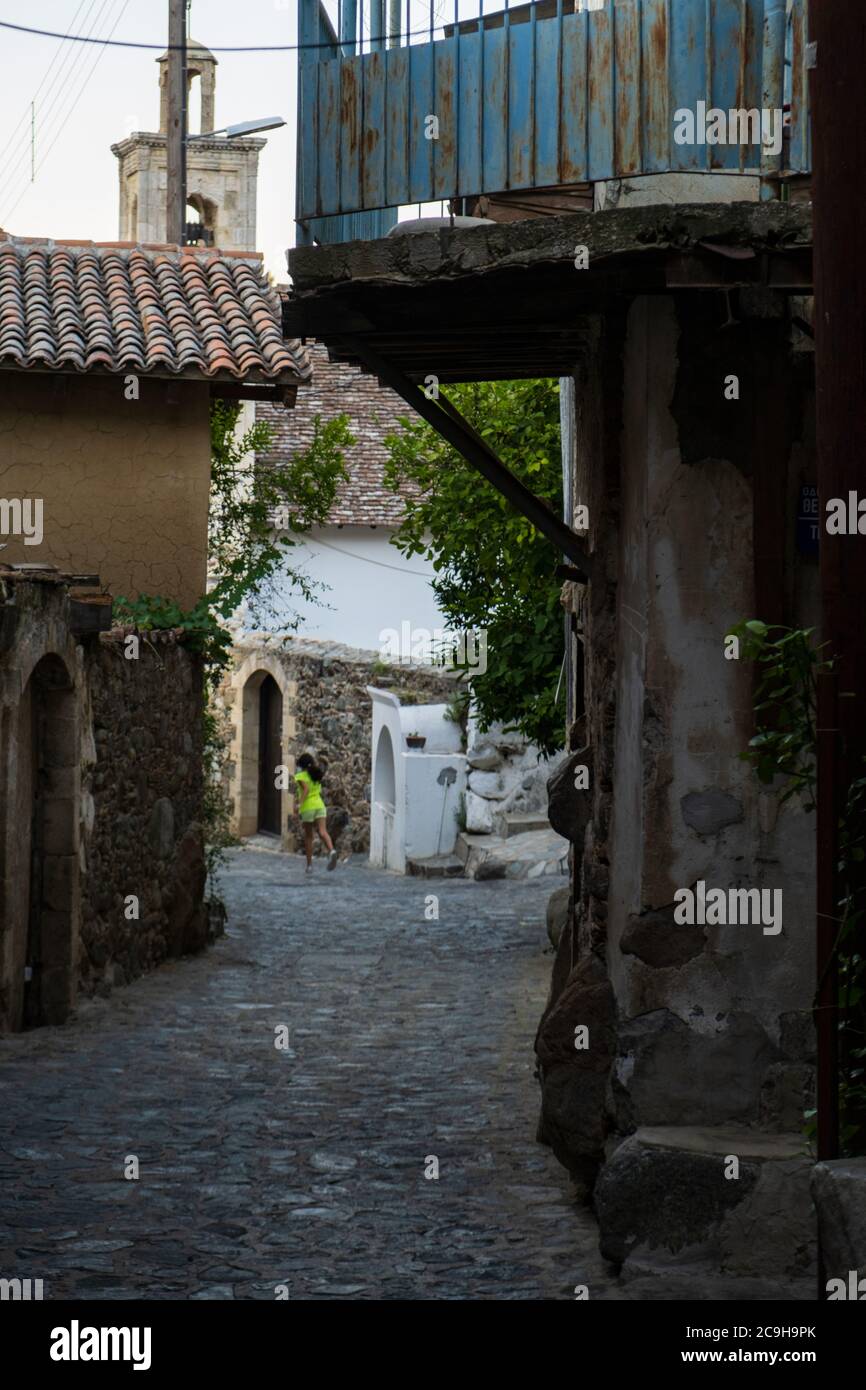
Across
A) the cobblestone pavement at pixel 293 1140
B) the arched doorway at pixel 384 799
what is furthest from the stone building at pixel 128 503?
the arched doorway at pixel 384 799

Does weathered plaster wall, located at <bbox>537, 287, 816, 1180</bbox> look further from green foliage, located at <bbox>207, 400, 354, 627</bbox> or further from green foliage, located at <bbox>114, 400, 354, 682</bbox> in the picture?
green foliage, located at <bbox>207, 400, 354, 627</bbox>

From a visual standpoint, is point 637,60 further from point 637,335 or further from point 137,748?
point 137,748

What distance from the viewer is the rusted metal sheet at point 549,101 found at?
243 inches

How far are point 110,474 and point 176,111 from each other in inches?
423

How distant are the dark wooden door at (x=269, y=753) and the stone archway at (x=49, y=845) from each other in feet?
60.9

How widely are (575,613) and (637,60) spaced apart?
445 cm

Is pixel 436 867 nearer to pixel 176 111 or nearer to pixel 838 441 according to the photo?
pixel 176 111

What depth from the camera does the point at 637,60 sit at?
20.6 ft

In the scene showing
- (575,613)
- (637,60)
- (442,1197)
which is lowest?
(442,1197)

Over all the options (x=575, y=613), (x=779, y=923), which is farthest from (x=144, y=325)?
(x=779, y=923)

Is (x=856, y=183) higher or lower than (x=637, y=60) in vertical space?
lower

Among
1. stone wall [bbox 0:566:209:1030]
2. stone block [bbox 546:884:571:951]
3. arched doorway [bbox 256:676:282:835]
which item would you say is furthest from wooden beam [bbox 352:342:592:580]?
arched doorway [bbox 256:676:282:835]
